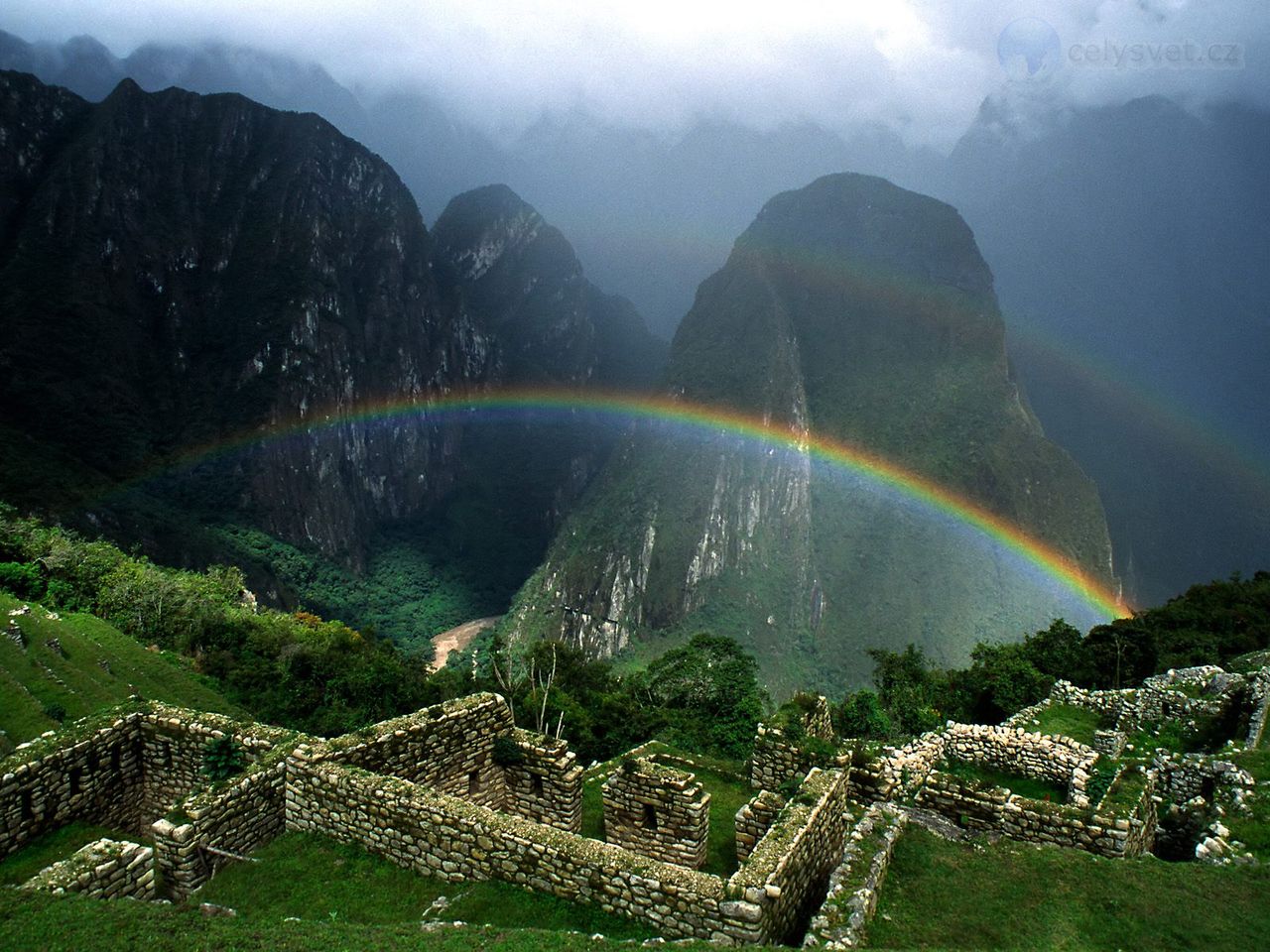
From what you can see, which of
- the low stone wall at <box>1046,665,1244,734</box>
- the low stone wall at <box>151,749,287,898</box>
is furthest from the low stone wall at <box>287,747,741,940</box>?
the low stone wall at <box>1046,665,1244,734</box>

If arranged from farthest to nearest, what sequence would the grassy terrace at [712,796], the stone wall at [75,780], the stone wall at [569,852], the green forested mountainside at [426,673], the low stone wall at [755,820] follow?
the green forested mountainside at [426,673] < the grassy terrace at [712,796] < the low stone wall at [755,820] < the stone wall at [75,780] < the stone wall at [569,852]

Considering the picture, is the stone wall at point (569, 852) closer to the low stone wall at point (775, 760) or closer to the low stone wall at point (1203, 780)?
the low stone wall at point (775, 760)

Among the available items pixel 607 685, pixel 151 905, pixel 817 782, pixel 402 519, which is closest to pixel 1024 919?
pixel 817 782

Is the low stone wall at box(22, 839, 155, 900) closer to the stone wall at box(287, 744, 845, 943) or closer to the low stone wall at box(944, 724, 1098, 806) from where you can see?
the stone wall at box(287, 744, 845, 943)

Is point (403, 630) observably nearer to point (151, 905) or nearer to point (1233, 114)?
point (151, 905)

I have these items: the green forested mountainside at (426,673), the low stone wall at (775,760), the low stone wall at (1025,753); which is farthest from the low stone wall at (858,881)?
the green forested mountainside at (426,673)
